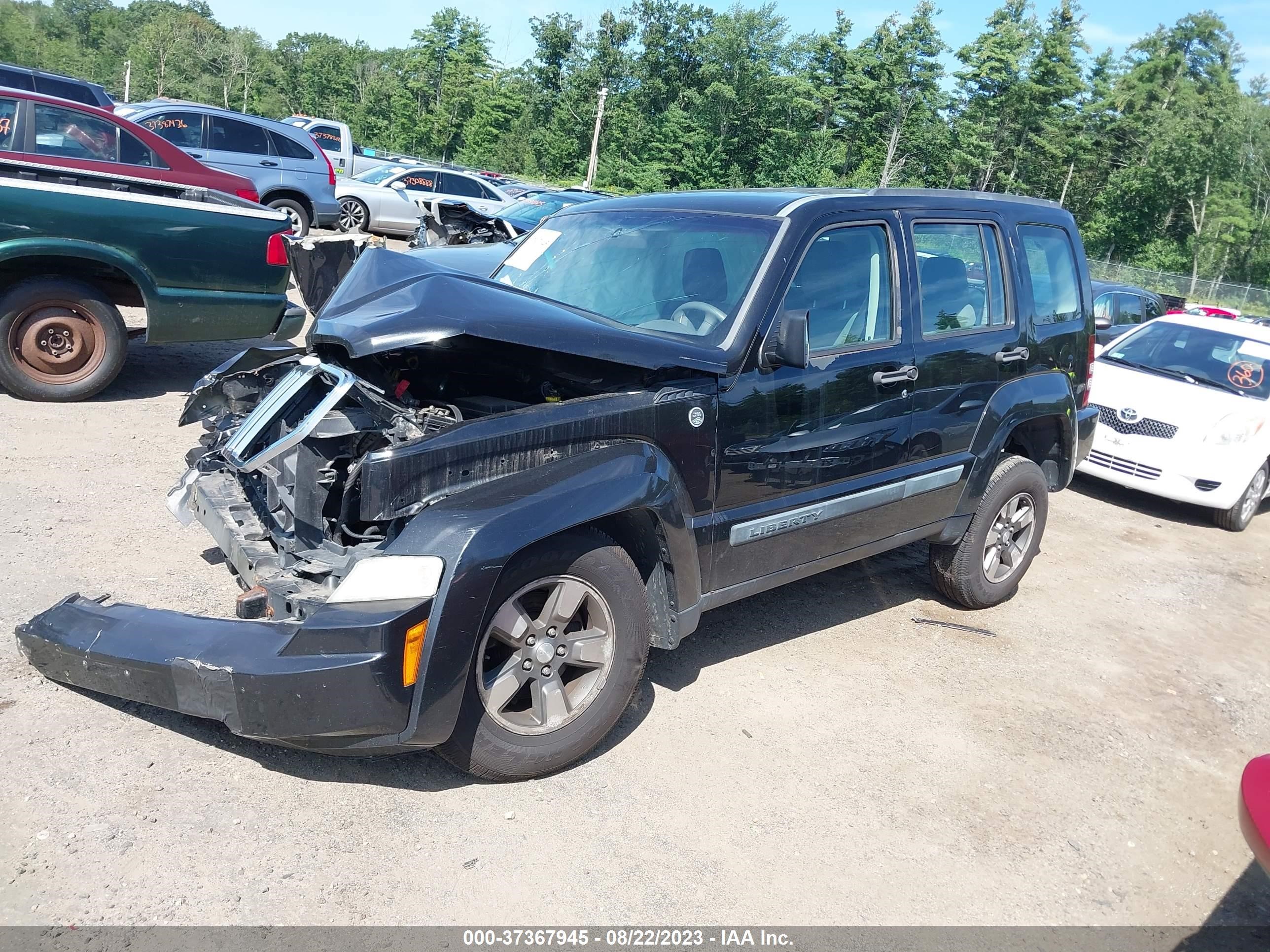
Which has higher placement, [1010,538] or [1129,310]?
[1129,310]

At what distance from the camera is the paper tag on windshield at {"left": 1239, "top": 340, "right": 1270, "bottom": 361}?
8773 millimetres

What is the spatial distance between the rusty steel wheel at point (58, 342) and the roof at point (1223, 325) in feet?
29.9

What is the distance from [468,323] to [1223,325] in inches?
332

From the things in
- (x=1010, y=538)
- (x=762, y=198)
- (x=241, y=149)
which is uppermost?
(x=241, y=149)

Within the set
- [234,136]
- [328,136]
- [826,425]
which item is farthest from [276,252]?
[328,136]

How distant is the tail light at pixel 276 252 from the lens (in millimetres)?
7133

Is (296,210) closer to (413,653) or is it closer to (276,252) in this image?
(276,252)

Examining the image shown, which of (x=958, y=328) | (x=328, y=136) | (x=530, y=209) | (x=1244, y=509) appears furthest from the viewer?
(x=328, y=136)

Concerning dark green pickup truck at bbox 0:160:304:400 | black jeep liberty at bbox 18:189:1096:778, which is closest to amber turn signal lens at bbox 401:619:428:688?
black jeep liberty at bbox 18:189:1096:778

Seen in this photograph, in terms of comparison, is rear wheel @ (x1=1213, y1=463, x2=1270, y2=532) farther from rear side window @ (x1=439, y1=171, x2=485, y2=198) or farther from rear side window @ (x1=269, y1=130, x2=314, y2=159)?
rear side window @ (x1=439, y1=171, x2=485, y2=198)

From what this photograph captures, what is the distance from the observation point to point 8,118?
8359 mm

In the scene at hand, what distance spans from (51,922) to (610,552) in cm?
190

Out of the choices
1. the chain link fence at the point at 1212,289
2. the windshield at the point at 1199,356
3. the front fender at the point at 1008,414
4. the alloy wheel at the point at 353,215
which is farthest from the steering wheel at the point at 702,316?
the chain link fence at the point at 1212,289

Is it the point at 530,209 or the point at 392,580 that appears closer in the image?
the point at 392,580
